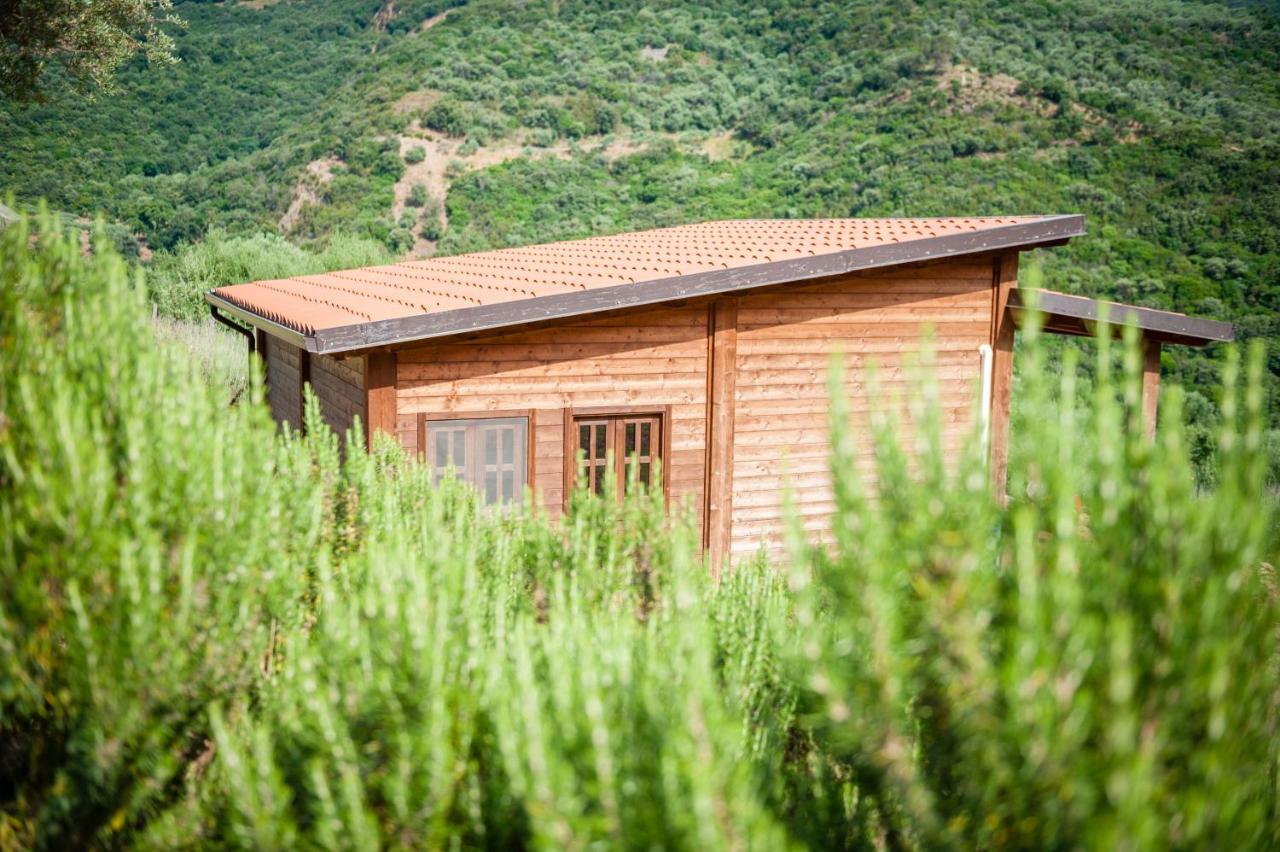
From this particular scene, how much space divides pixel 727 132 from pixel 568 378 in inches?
1208

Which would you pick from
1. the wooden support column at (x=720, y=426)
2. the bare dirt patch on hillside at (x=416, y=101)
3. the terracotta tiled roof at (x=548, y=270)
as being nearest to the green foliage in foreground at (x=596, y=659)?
the terracotta tiled roof at (x=548, y=270)

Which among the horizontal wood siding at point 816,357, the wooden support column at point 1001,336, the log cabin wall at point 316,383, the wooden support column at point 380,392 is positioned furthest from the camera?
the wooden support column at point 1001,336

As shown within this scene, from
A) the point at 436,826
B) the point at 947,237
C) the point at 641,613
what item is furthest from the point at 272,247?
the point at 436,826

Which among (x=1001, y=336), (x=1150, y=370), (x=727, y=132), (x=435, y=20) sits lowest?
(x=1150, y=370)

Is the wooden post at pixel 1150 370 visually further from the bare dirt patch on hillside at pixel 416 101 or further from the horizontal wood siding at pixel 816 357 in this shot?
the bare dirt patch on hillside at pixel 416 101

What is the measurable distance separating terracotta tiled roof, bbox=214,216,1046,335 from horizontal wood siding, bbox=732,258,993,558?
0.48 meters

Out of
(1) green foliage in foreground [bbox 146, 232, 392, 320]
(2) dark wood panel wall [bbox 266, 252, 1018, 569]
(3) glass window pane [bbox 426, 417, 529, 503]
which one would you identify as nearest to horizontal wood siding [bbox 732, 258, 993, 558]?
(2) dark wood panel wall [bbox 266, 252, 1018, 569]

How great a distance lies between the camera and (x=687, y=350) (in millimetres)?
9992

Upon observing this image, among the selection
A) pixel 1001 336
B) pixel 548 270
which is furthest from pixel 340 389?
pixel 1001 336

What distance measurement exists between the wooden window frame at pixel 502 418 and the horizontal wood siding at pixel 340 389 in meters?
0.49

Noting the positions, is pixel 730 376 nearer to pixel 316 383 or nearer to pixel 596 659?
pixel 316 383

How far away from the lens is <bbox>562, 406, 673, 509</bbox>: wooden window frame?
9656 millimetres

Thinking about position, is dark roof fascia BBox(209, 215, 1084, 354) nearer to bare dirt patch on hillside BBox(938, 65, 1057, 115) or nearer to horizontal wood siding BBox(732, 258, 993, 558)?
horizontal wood siding BBox(732, 258, 993, 558)

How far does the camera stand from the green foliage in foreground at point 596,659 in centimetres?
258
